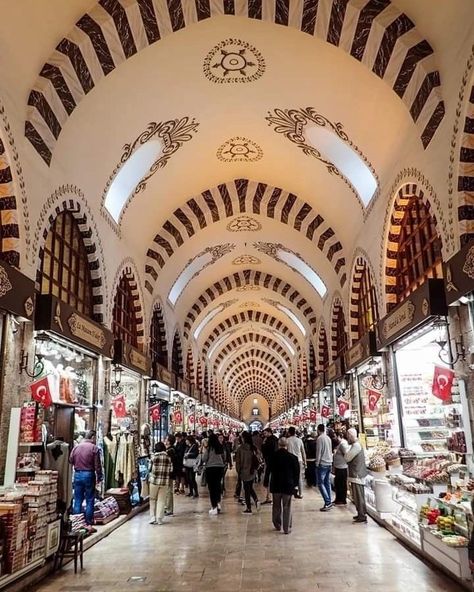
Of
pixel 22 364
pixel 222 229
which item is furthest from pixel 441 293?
pixel 222 229

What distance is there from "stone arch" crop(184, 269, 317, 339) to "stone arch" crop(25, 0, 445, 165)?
35.4ft

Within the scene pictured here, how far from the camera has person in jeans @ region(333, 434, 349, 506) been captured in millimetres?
8391

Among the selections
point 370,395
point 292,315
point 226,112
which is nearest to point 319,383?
point 292,315

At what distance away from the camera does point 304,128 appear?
8523mm

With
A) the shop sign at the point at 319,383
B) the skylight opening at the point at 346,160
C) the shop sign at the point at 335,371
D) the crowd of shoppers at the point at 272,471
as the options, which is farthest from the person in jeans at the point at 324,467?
the shop sign at the point at 319,383

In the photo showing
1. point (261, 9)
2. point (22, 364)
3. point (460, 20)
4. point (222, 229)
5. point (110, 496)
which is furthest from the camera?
point (222, 229)

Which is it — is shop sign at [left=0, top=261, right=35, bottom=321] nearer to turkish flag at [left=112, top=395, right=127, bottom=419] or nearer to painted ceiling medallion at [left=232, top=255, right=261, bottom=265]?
turkish flag at [left=112, top=395, right=127, bottom=419]

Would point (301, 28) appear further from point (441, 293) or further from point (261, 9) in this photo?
point (441, 293)

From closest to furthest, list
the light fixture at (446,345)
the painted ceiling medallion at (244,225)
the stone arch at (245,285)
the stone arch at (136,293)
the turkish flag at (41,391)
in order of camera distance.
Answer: the light fixture at (446,345) < the turkish flag at (41,391) < the stone arch at (136,293) < the painted ceiling medallion at (244,225) < the stone arch at (245,285)

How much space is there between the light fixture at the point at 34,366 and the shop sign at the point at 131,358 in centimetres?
267

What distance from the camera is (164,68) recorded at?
278 inches

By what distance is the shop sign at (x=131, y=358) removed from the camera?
9031mm

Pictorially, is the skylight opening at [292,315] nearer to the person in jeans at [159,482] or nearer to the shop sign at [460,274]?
the person in jeans at [159,482]

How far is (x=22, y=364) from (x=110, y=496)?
122 inches
